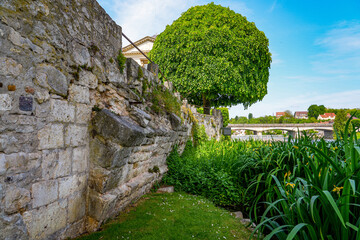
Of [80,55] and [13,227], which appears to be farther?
[80,55]

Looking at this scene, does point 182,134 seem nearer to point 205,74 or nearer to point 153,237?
point 153,237

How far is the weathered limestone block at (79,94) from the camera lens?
93.2 inches

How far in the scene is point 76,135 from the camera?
2.43m

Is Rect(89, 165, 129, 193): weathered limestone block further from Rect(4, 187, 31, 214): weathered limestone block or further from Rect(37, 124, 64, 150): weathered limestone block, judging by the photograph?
Rect(4, 187, 31, 214): weathered limestone block

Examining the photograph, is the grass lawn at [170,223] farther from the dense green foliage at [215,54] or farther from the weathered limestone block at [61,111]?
the dense green foliage at [215,54]

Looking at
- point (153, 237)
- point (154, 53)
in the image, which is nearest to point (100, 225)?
point (153, 237)

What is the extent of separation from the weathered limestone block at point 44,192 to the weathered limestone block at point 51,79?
3.09 feet

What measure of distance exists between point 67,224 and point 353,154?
3.16 m

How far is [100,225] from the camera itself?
2.67 m

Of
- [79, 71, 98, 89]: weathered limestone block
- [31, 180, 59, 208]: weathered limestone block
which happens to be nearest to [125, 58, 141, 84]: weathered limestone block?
[79, 71, 98, 89]: weathered limestone block

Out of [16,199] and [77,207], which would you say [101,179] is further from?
[16,199]

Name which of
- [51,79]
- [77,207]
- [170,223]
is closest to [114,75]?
[51,79]

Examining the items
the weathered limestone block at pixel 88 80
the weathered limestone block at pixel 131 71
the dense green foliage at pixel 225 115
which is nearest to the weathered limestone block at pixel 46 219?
the weathered limestone block at pixel 88 80

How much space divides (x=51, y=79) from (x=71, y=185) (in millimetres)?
1206
